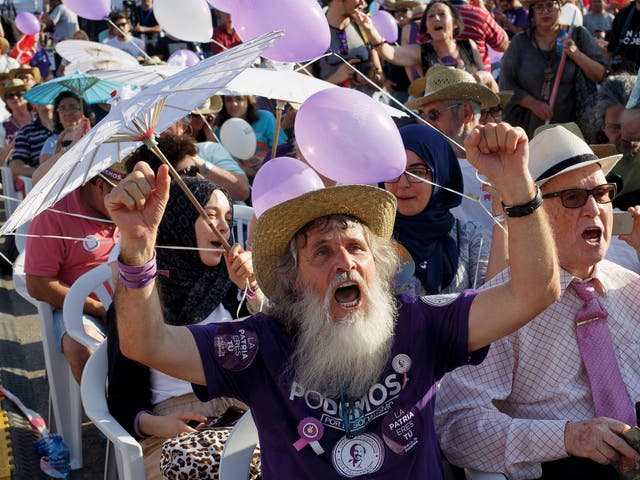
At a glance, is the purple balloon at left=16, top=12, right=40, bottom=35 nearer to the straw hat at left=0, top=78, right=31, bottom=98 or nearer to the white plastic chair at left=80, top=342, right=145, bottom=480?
the straw hat at left=0, top=78, right=31, bottom=98

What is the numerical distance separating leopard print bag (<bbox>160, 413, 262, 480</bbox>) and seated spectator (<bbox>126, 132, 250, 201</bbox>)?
58.0 inches

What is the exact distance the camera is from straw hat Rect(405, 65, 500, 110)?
4754 millimetres

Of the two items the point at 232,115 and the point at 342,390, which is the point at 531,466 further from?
the point at 232,115

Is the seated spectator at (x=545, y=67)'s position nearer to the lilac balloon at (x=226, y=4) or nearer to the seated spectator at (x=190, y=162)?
the seated spectator at (x=190, y=162)

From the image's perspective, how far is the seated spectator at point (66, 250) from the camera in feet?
13.8

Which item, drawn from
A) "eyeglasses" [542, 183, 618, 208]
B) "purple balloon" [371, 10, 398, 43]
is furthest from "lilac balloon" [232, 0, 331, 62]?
"purple balloon" [371, 10, 398, 43]

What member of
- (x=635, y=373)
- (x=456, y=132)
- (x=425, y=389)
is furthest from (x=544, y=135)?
(x=456, y=132)

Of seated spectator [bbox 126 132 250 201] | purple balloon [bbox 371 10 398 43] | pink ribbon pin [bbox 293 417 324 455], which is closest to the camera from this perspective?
pink ribbon pin [bbox 293 417 324 455]

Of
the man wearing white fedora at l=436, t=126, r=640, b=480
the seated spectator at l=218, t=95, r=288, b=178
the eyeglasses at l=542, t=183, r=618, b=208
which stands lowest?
the seated spectator at l=218, t=95, r=288, b=178

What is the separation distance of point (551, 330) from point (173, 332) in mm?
1153

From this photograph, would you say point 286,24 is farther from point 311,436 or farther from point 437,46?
point 437,46

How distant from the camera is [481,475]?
2572 mm

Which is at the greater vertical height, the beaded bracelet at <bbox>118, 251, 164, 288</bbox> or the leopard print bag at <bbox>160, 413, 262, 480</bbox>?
the beaded bracelet at <bbox>118, 251, 164, 288</bbox>

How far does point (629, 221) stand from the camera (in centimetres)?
307
